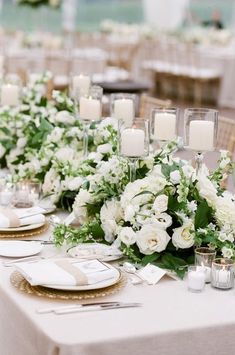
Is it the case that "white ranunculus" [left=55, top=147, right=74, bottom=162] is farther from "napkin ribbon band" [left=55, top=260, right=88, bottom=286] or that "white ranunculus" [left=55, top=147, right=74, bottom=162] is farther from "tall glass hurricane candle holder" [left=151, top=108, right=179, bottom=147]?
"napkin ribbon band" [left=55, top=260, right=88, bottom=286]

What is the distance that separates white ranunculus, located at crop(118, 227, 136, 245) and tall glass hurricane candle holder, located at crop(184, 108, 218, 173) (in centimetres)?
35

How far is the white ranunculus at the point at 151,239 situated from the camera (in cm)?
229

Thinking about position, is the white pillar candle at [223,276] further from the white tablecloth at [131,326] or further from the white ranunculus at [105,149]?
the white ranunculus at [105,149]

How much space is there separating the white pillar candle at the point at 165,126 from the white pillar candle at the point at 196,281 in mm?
891

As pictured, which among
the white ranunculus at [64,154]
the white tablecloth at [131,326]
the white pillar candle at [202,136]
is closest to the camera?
the white tablecloth at [131,326]

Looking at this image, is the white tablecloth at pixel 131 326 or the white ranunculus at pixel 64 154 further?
the white ranunculus at pixel 64 154

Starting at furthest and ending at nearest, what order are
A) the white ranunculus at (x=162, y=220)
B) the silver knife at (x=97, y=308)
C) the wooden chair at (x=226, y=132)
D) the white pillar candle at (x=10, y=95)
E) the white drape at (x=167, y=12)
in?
the white drape at (x=167, y=12), the wooden chair at (x=226, y=132), the white pillar candle at (x=10, y=95), the white ranunculus at (x=162, y=220), the silver knife at (x=97, y=308)

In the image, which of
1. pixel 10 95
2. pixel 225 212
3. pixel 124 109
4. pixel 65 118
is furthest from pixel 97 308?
pixel 10 95

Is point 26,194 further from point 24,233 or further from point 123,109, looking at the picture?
point 123,109

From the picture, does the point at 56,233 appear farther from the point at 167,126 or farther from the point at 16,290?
the point at 167,126

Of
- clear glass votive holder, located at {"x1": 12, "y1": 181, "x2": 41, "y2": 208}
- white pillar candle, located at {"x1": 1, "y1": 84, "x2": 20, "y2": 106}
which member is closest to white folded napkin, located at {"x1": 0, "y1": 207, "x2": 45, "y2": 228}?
clear glass votive holder, located at {"x1": 12, "y1": 181, "x2": 41, "y2": 208}

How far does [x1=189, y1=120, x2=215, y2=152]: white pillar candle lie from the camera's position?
2543mm

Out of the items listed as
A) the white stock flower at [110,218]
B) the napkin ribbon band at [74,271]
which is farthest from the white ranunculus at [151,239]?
the napkin ribbon band at [74,271]

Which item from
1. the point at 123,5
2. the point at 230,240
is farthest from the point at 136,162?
the point at 123,5
